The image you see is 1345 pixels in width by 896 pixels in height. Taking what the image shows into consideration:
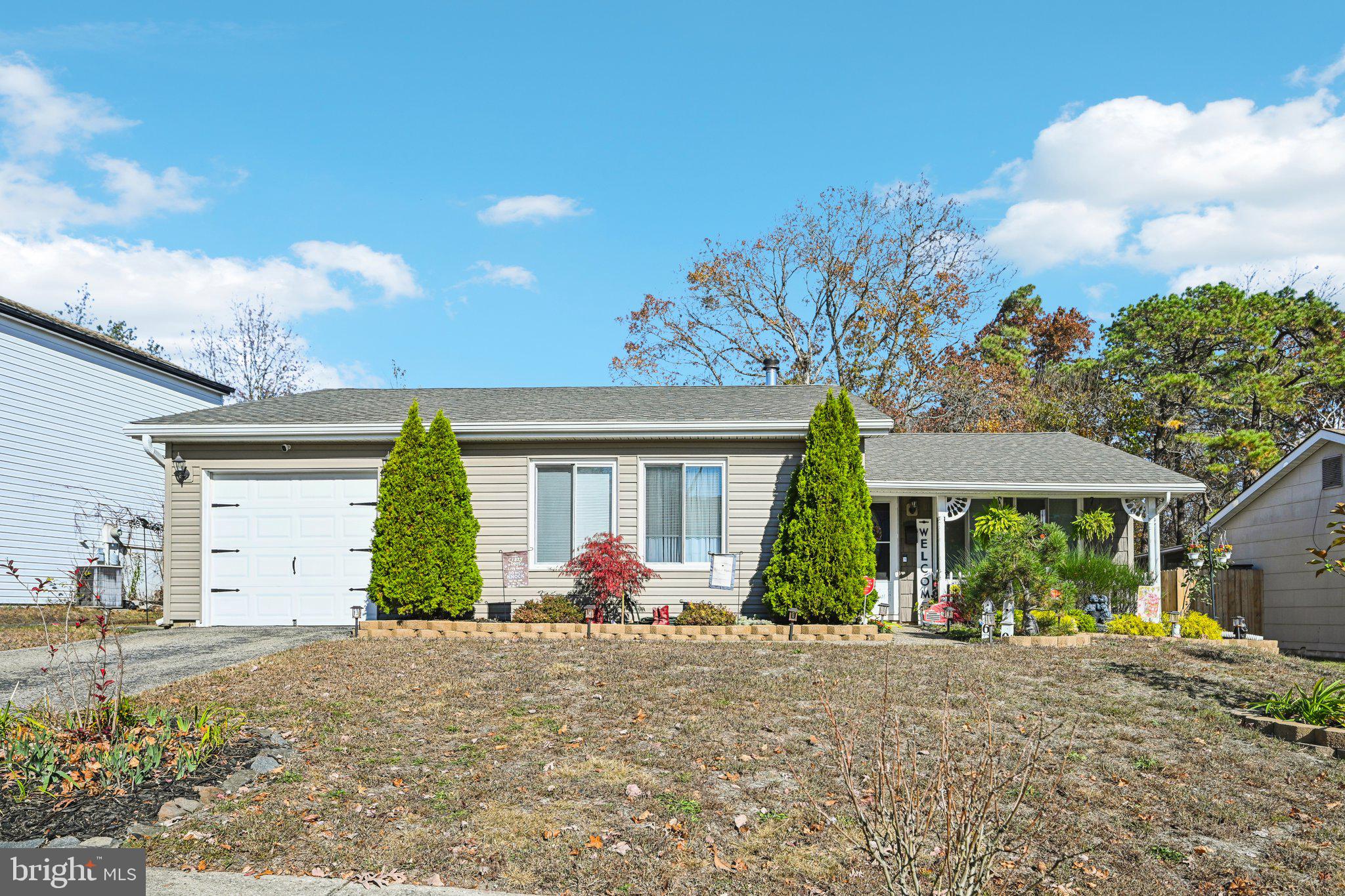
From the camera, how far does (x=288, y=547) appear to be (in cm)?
1299

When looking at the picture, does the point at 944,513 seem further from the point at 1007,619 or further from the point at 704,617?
the point at 704,617

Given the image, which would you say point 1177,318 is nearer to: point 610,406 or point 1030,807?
point 610,406

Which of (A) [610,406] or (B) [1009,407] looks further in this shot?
(B) [1009,407]

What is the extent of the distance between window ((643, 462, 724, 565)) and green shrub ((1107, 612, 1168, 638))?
559cm

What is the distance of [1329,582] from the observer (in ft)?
48.1

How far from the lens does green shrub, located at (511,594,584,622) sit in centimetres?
1161


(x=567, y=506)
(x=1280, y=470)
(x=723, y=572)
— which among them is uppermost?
(x=1280, y=470)

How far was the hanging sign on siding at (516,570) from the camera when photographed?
40.7ft

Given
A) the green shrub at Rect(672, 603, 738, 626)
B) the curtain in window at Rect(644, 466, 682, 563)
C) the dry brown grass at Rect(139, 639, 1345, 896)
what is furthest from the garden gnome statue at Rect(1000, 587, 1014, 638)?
the curtain in window at Rect(644, 466, 682, 563)

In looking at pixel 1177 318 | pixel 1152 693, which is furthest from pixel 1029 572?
pixel 1177 318

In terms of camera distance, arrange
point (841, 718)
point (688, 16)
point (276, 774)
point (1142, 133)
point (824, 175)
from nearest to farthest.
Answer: point (276, 774), point (841, 718), point (688, 16), point (1142, 133), point (824, 175)

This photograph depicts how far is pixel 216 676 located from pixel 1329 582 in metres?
16.5

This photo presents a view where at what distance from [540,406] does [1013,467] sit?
26.8 feet

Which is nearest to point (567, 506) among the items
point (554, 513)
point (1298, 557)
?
point (554, 513)
